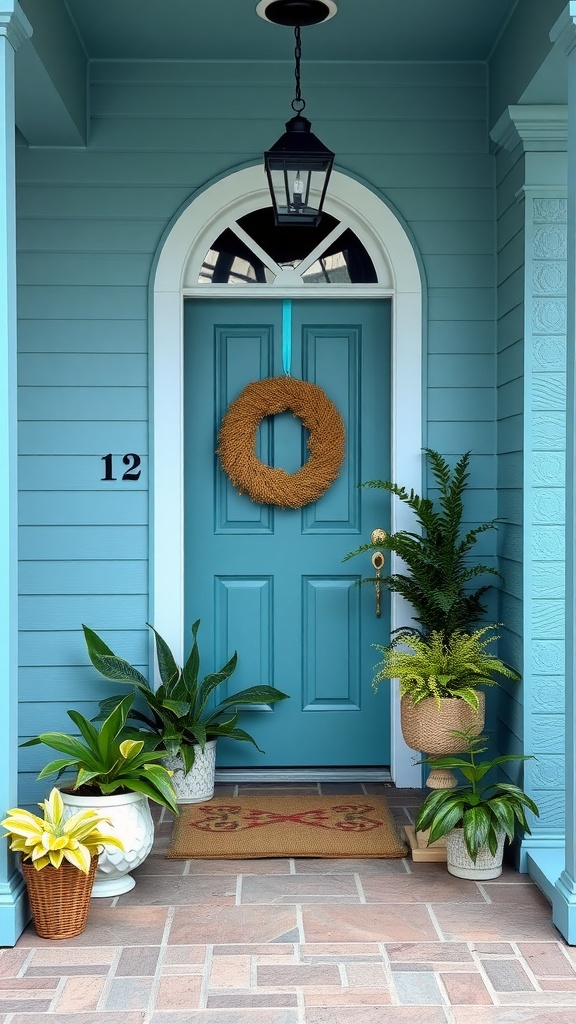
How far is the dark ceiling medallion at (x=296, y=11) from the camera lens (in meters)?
3.35

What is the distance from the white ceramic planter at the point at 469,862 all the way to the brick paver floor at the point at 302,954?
0.13ft

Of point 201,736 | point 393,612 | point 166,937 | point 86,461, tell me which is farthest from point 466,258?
point 166,937

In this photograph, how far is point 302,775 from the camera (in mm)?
4172

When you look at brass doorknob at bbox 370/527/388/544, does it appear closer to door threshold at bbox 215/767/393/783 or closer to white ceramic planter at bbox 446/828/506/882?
door threshold at bbox 215/767/393/783

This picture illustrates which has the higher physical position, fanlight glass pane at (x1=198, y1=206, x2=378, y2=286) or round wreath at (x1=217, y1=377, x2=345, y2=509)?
fanlight glass pane at (x1=198, y1=206, x2=378, y2=286)

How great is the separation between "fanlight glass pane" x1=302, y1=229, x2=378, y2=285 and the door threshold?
2.02 metres

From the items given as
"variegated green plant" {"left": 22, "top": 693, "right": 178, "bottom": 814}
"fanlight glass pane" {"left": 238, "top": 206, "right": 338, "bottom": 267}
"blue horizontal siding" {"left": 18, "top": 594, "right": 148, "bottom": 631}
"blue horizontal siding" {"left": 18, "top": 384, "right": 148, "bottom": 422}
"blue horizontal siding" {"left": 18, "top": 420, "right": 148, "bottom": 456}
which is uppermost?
"fanlight glass pane" {"left": 238, "top": 206, "right": 338, "bottom": 267}

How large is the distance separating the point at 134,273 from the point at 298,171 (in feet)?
3.63

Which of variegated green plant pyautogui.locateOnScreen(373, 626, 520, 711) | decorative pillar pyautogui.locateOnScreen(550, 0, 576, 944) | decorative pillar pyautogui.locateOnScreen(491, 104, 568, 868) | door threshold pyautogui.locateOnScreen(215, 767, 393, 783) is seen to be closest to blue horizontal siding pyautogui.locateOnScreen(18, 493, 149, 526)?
door threshold pyautogui.locateOnScreen(215, 767, 393, 783)

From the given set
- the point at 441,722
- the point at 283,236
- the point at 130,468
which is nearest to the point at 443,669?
the point at 441,722

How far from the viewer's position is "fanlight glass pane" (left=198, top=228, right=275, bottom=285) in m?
4.09

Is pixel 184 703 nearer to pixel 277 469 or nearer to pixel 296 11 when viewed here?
pixel 277 469

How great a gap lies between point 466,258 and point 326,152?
1125 millimetres

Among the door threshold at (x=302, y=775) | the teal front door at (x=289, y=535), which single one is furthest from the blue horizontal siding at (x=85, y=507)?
the door threshold at (x=302, y=775)
